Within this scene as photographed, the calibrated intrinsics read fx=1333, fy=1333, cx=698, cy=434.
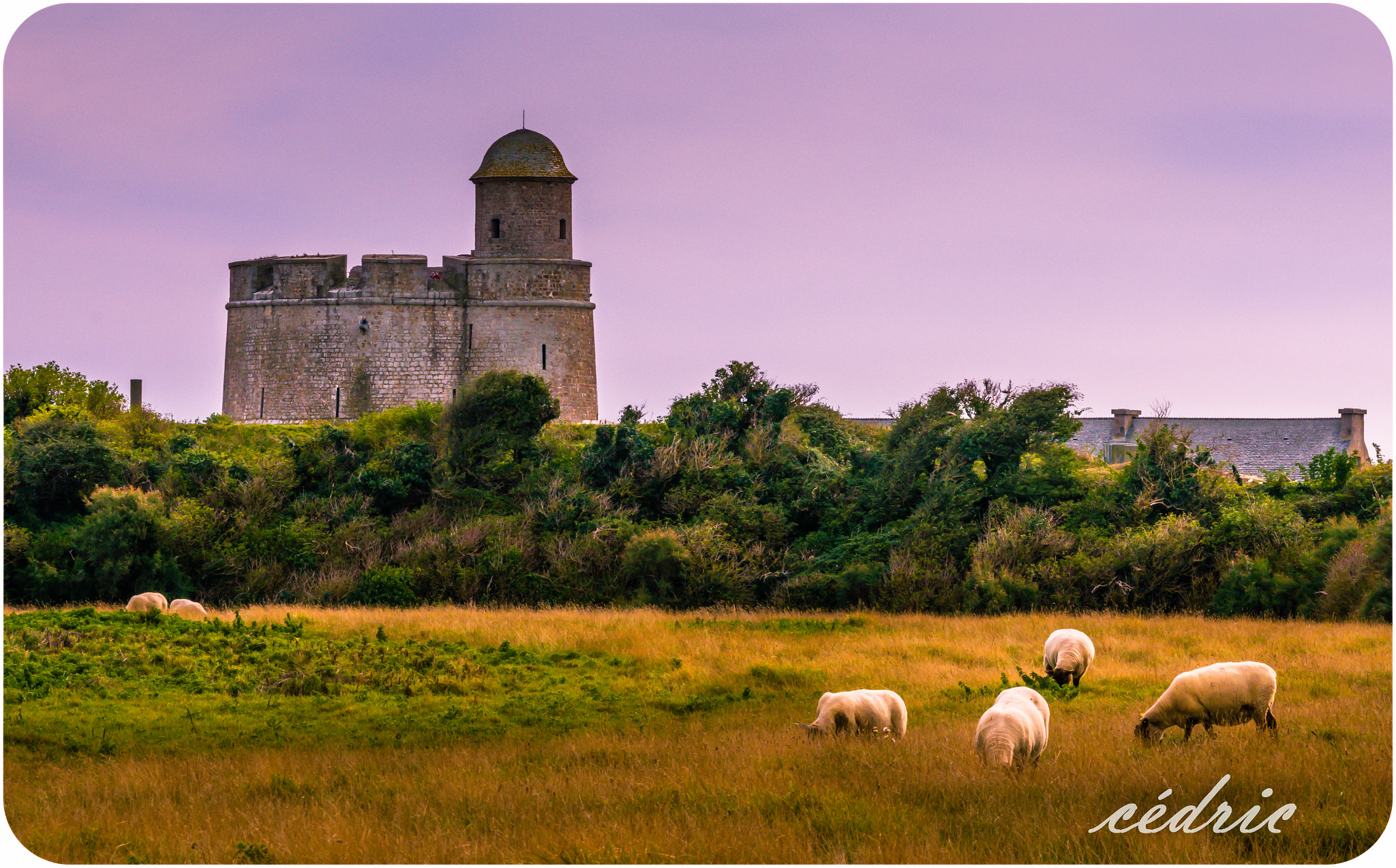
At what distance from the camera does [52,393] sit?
44.2 meters

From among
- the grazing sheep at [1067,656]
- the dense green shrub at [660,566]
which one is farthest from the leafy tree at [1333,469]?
the grazing sheep at [1067,656]

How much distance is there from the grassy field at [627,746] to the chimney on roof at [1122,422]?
35.5 m

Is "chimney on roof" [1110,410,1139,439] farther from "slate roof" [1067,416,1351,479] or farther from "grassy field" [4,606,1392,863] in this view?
"grassy field" [4,606,1392,863]

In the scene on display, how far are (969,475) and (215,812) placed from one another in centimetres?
2226

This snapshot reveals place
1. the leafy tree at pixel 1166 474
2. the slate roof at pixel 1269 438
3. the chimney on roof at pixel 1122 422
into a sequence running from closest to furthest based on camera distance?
the leafy tree at pixel 1166 474, the slate roof at pixel 1269 438, the chimney on roof at pixel 1122 422

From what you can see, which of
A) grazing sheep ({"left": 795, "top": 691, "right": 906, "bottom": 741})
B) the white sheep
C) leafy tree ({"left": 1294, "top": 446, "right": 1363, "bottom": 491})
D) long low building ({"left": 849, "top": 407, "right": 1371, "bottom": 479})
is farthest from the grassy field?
long low building ({"left": 849, "top": 407, "right": 1371, "bottom": 479})

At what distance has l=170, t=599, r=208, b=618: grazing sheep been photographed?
2362 centimetres

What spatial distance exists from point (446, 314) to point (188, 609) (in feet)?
71.8

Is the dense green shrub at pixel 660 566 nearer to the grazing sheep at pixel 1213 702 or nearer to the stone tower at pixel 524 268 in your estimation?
the grazing sheep at pixel 1213 702

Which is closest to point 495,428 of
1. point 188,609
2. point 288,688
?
point 188,609

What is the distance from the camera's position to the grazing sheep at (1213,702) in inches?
490

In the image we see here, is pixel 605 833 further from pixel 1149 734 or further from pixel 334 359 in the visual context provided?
pixel 334 359

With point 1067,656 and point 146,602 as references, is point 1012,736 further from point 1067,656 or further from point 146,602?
point 146,602

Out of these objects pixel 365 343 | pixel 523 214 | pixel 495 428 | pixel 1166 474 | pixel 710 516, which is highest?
pixel 523 214
